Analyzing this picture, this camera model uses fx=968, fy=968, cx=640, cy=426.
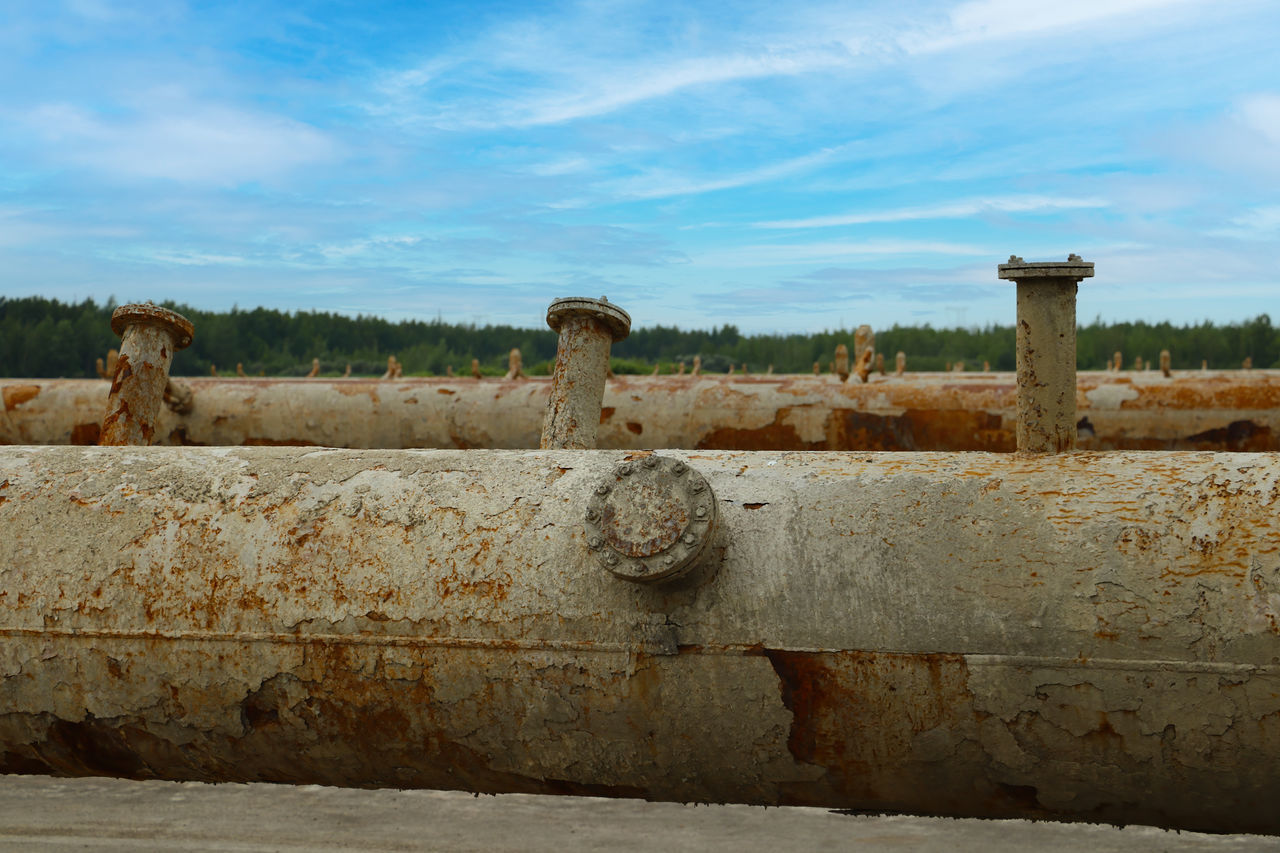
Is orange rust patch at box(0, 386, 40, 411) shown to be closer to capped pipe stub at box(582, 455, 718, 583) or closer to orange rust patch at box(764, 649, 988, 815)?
capped pipe stub at box(582, 455, 718, 583)

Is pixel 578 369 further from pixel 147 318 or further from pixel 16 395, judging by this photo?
pixel 16 395

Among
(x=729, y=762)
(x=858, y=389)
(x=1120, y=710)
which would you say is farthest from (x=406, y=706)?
(x=858, y=389)

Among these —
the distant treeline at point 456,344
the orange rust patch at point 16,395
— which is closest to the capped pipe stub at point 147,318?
the orange rust patch at point 16,395

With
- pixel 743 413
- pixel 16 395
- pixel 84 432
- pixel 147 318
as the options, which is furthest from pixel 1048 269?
pixel 16 395

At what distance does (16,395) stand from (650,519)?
744 cm

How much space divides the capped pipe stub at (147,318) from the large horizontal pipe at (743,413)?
3236mm

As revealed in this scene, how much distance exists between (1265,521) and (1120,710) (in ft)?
1.51

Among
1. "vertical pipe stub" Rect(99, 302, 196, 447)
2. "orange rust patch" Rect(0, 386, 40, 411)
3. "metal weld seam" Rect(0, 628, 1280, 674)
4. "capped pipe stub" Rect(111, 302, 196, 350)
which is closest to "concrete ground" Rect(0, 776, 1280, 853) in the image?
"metal weld seam" Rect(0, 628, 1280, 674)

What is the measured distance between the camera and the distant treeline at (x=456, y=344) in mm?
30234

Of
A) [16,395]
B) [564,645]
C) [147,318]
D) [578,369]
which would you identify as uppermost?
[147,318]

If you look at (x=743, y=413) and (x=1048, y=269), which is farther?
(x=743, y=413)

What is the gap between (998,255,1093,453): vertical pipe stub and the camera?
2338 millimetres

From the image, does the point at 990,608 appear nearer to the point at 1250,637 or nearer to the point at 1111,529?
the point at 1111,529

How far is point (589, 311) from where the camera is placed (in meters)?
2.98
